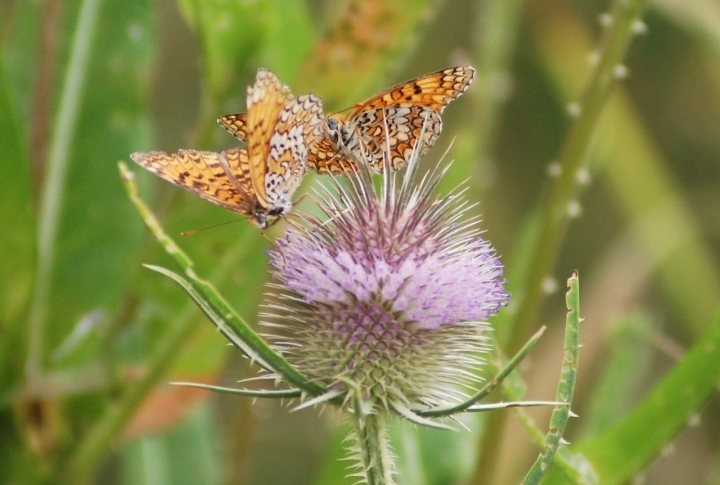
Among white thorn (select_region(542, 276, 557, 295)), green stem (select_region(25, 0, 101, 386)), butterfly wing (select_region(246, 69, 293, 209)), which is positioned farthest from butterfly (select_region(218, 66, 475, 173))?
green stem (select_region(25, 0, 101, 386))

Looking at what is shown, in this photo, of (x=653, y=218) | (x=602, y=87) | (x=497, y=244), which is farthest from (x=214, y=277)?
(x=497, y=244)

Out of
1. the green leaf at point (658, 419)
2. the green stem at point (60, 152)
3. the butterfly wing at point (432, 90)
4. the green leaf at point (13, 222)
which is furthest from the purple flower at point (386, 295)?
the green stem at point (60, 152)

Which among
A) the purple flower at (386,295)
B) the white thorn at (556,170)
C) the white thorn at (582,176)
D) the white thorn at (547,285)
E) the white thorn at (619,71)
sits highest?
the white thorn at (619,71)

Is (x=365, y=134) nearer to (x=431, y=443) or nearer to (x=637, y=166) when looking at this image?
(x=431, y=443)

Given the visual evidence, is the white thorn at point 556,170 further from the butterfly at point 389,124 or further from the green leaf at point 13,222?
the green leaf at point 13,222

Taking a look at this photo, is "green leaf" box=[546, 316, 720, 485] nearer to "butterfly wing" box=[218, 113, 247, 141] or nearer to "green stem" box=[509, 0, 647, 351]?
"green stem" box=[509, 0, 647, 351]

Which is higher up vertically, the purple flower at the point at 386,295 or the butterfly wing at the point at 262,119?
the butterfly wing at the point at 262,119

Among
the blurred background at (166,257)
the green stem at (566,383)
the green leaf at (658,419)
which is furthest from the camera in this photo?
the blurred background at (166,257)
